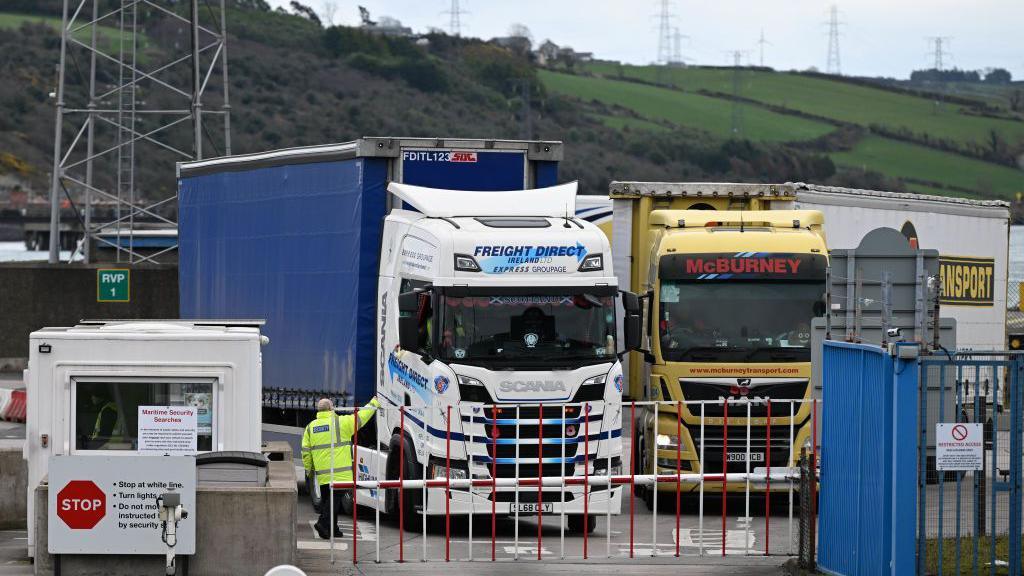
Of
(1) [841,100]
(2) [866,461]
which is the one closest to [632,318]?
(2) [866,461]

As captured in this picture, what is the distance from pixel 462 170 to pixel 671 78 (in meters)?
141

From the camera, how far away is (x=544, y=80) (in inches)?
5650

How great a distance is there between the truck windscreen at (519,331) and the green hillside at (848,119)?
91997mm

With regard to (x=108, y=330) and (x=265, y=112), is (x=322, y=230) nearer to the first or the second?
(x=108, y=330)

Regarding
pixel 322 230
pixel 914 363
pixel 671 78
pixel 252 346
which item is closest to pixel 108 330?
pixel 252 346

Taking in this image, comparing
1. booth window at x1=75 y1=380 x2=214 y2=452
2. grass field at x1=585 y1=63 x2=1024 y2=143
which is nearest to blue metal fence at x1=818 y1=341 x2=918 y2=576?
booth window at x1=75 y1=380 x2=214 y2=452

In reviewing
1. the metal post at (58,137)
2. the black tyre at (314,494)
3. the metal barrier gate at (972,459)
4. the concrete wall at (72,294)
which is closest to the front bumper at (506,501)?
the black tyre at (314,494)

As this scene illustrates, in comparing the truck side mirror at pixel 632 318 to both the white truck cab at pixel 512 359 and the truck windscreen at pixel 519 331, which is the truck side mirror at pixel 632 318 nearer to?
the white truck cab at pixel 512 359

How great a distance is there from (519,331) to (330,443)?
223 centimetres

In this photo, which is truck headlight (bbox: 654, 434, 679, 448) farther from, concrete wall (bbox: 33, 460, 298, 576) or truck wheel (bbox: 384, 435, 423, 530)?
concrete wall (bbox: 33, 460, 298, 576)

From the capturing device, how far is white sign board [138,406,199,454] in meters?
14.2

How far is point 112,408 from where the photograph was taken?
47.0 ft

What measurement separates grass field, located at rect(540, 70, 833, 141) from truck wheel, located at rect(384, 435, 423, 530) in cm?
11017

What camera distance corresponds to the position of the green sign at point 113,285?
118 ft
